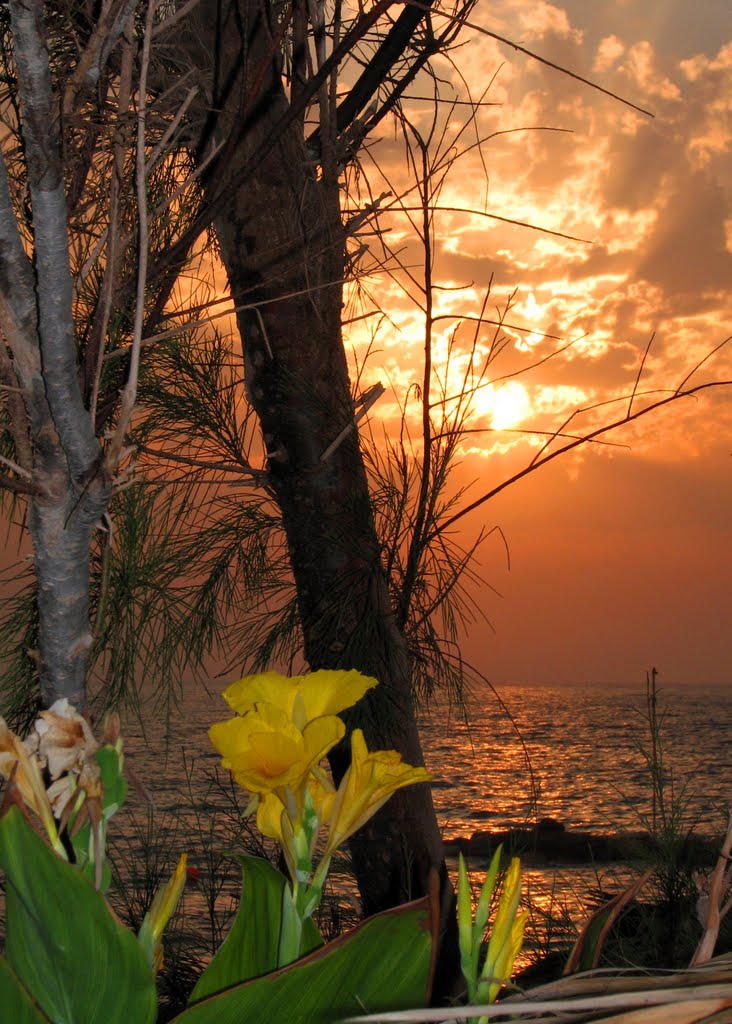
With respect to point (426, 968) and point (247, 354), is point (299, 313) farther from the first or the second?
point (426, 968)

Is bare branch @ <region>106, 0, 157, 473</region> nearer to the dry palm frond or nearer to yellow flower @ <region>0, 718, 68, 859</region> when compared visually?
yellow flower @ <region>0, 718, 68, 859</region>

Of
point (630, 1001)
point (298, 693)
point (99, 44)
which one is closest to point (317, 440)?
point (99, 44)

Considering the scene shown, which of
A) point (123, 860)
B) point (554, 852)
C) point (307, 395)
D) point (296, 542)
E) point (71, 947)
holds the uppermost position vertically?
point (307, 395)

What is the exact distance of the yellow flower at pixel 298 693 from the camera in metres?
0.29

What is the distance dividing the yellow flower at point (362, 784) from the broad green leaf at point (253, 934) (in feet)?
0.13

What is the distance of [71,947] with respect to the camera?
0.27 metres

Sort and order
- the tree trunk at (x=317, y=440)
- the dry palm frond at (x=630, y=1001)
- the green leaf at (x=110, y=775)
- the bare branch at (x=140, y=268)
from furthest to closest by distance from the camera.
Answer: the tree trunk at (x=317, y=440) < the bare branch at (x=140, y=268) < the green leaf at (x=110, y=775) < the dry palm frond at (x=630, y=1001)

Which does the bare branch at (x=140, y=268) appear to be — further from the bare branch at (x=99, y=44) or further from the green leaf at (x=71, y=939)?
the green leaf at (x=71, y=939)

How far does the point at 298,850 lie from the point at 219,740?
39mm

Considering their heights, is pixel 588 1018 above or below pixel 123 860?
above

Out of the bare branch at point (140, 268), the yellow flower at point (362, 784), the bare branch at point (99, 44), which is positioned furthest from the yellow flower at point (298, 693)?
the bare branch at point (99, 44)

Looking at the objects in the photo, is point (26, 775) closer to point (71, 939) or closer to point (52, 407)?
point (71, 939)

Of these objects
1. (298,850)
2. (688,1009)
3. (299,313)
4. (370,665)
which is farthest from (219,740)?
(299,313)

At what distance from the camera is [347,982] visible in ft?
0.87
